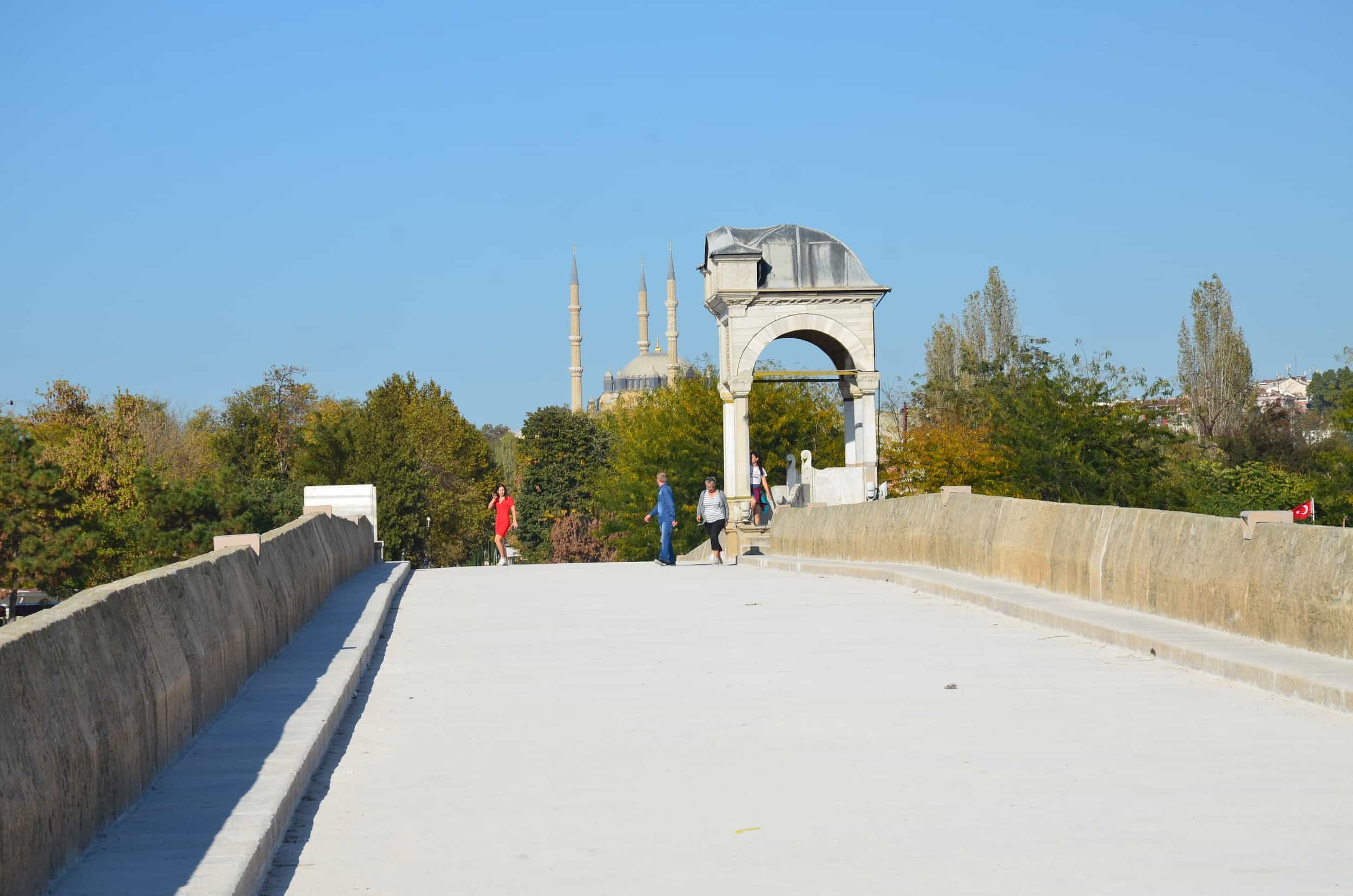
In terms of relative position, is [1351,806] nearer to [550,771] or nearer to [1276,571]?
[550,771]

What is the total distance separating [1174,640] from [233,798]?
25.0ft

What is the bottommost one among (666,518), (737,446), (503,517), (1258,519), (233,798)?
(233,798)

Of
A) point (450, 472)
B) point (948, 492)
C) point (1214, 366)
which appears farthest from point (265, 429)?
point (948, 492)

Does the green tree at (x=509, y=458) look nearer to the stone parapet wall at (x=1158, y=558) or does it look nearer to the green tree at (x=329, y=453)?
the green tree at (x=329, y=453)

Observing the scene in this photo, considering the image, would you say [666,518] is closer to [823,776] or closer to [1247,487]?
[823,776]

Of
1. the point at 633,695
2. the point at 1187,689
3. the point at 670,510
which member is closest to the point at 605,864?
the point at 633,695

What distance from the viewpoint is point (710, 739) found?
9172 millimetres

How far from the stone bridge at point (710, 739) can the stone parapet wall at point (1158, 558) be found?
39 mm

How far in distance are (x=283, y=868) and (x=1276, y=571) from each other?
25.3 ft

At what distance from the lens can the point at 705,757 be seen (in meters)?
8.58

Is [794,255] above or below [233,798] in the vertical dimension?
above

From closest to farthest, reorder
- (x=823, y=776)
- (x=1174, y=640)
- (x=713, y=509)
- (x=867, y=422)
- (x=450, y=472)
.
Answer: (x=823, y=776) < (x=1174, y=640) < (x=713, y=509) < (x=867, y=422) < (x=450, y=472)

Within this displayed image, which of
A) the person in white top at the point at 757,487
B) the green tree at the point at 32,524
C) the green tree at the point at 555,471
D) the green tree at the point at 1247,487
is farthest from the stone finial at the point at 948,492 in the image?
the green tree at the point at 555,471

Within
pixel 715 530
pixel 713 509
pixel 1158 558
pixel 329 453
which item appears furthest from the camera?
pixel 329 453
